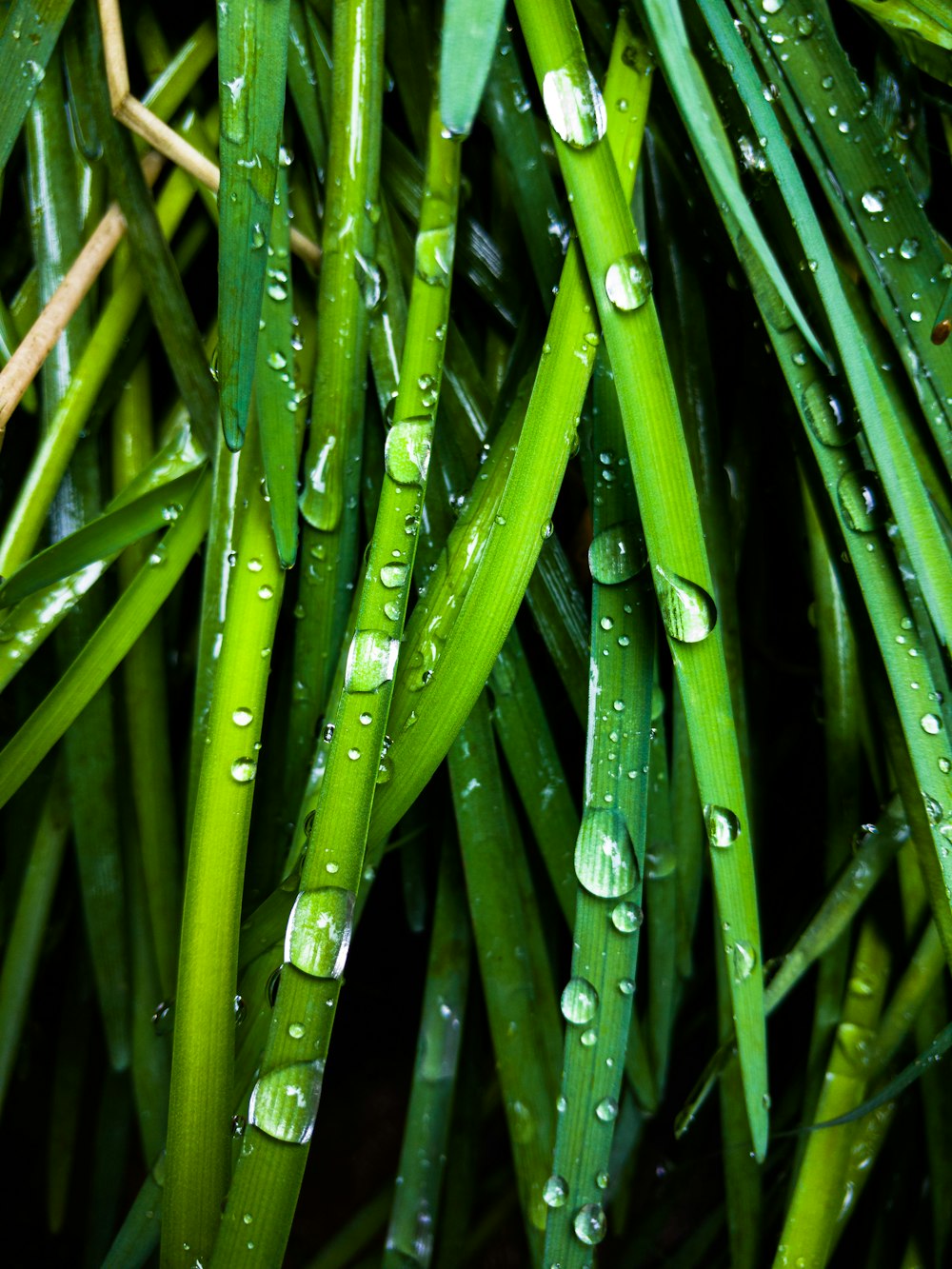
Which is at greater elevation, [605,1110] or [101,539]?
[101,539]

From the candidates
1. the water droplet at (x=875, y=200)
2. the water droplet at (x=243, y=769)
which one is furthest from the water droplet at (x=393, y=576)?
the water droplet at (x=875, y=200)

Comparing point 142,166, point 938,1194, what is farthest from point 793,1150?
point 142,166

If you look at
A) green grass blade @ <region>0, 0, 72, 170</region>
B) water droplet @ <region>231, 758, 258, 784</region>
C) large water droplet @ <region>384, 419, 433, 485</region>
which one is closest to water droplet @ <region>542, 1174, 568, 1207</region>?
water droplet @ <region>231, 758, 258, 784</region>

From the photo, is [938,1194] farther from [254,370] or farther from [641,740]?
[254,370]

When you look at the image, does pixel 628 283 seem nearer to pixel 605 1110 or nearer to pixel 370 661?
pixel 370 661

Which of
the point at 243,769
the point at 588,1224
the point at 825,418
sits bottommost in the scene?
the point at 588,1224

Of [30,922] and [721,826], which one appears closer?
[721,826]

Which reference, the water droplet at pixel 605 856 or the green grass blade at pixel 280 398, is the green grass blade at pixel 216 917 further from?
the water droplet at pixel 605 856

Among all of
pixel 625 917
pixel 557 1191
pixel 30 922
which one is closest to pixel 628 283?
pixel 625 917
